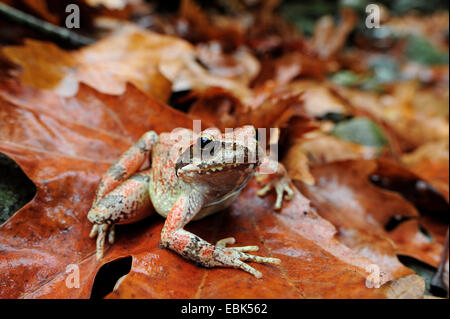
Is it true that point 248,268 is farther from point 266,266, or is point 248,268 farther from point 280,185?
point 280,185

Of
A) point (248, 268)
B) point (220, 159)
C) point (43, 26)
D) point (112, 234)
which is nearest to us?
point (248, 268)

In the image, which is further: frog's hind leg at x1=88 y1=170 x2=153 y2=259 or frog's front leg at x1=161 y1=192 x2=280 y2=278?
frog's hind leg at x1=88 y1=170 x2=153 y2=259

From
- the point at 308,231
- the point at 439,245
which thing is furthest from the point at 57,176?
the point at 439,245

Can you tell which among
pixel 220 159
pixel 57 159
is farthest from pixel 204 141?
pixel 57 159

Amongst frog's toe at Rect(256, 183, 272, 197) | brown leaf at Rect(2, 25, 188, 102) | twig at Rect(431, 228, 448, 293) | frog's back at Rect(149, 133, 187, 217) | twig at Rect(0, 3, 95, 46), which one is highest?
twig at Rect(0, 3, 95, 46)

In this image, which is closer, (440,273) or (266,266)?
(266,266)

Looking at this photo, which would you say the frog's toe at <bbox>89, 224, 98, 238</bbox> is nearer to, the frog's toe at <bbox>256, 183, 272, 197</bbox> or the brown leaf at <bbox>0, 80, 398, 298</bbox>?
the brown leaf at <bbox>0, 80, 398, 298</bbox>

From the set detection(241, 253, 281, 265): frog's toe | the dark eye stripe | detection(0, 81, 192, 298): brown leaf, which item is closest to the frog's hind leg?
detection(0, 81, 192, 298): brown leaf
